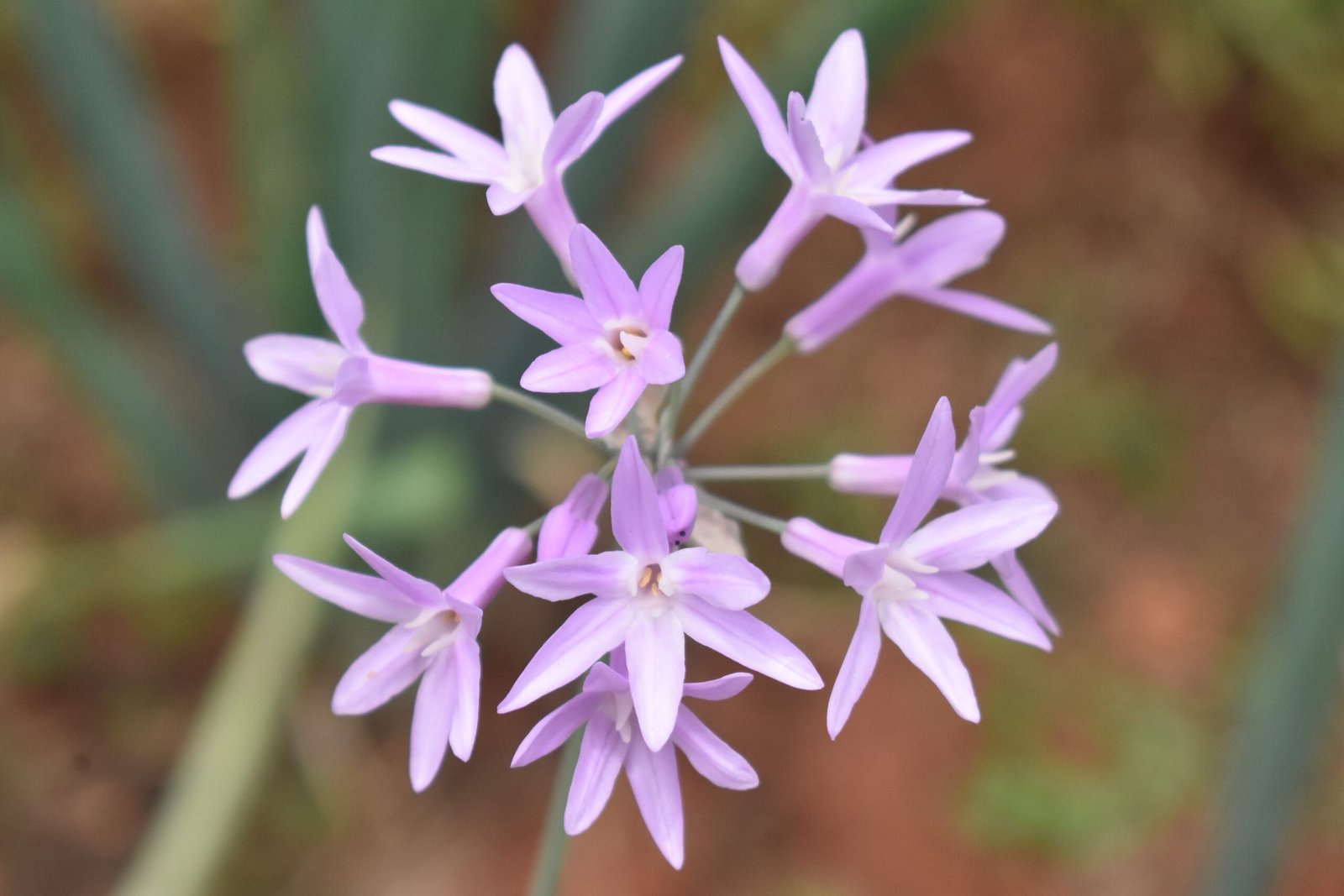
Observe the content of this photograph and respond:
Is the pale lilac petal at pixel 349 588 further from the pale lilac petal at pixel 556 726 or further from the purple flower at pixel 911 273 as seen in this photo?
the purple flower at pixel 911 273

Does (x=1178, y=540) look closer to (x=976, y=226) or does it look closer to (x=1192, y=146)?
(x=1192, y=146)

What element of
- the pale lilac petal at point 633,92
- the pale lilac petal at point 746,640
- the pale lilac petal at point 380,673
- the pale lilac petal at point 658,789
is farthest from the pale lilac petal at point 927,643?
the pale lilac petal at point 633,92

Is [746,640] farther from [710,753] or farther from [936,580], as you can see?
[936,580]

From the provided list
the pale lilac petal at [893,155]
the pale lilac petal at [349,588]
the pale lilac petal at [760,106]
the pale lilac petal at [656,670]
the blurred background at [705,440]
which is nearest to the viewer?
the pale lilac petal at [656,670]

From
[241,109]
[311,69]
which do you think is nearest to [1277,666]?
[311,69]

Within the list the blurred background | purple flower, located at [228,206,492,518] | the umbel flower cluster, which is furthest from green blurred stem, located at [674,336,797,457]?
the blurred background

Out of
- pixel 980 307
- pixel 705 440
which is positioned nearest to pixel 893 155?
pixel 980 307
